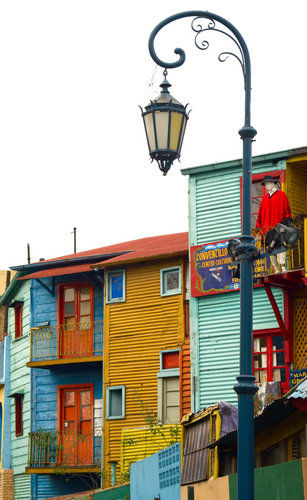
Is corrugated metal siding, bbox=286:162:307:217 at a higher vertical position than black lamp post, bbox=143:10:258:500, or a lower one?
higher

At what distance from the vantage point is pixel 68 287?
3284 centimetres

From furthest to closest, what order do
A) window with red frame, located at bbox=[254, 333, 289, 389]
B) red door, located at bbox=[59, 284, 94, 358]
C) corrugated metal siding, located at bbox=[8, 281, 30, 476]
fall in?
corrugated metal siding, located at bbox=[8, 281, 30, 476], red door, located at bbox=[59, 284, 94, 358], window with red frame, located at bbox=[254, 333, 289, 389]

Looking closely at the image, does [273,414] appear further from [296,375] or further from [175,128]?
[296,375]

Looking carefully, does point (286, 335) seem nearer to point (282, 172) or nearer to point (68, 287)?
point (282, 172)

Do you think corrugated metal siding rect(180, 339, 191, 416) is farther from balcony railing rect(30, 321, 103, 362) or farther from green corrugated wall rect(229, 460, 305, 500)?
green corrugated wall rect(229, 460, 305, 500)

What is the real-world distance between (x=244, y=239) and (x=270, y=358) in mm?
12912

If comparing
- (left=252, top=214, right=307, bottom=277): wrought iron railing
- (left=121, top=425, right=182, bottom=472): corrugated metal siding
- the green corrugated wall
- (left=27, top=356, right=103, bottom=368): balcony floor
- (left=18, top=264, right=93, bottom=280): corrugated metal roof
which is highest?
(left=18, top=264, right=93, bottom=280): corrugated metal roof

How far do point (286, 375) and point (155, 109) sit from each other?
41.4ft

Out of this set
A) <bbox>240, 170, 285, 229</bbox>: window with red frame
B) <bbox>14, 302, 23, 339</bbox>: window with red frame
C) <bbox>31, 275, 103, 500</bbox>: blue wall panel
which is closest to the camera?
<bbox>240, 170, 285, 229</bbox>: window with red frame

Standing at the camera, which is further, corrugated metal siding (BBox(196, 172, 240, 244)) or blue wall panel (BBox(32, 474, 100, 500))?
blue wall panel (BBox(32, 474, 100, 500))

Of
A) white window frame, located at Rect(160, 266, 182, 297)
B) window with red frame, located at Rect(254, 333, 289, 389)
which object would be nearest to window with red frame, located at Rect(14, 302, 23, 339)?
white window frame, located at Rect(160, 266, 182, 297)

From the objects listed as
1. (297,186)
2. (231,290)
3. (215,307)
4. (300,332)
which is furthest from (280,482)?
(215,307)

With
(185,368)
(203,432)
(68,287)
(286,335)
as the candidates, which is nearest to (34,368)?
(68,287)

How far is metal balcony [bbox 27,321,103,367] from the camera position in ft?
102
